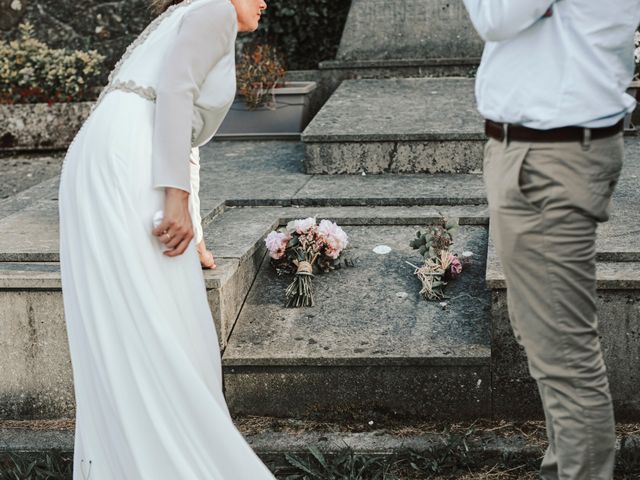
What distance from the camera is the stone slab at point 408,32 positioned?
7758mm

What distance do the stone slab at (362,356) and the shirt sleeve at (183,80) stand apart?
1.31 metres

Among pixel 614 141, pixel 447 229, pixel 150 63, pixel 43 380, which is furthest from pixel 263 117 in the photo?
pixel 614 141

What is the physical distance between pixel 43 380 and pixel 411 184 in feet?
7.70

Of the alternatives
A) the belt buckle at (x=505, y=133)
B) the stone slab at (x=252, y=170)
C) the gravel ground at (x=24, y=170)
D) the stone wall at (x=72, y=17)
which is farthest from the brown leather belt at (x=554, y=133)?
the stone wall at (x=72, y=17)

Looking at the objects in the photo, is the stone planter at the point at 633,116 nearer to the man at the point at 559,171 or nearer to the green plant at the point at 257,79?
the green plant at the point at 257,79

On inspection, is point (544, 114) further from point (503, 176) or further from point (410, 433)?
point (410, 433)

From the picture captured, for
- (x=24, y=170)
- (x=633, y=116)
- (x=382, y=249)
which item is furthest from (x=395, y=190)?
(x=24, y=170)

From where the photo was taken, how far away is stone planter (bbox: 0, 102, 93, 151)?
25.6 ft

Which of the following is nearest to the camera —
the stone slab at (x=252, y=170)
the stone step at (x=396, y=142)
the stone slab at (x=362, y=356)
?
the stone slab at (x=362, y=356)

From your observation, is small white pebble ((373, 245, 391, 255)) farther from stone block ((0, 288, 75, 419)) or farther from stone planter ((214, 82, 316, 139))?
stone planter ((214, 82, 316, 139))

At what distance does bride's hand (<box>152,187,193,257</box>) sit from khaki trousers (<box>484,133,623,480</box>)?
2.70 feet

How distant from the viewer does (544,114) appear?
2297mm

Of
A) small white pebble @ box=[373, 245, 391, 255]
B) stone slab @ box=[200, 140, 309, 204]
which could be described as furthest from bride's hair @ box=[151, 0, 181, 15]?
stone slab @ box=[200, 140, 309, 204]

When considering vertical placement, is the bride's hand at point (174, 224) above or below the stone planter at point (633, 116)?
above
